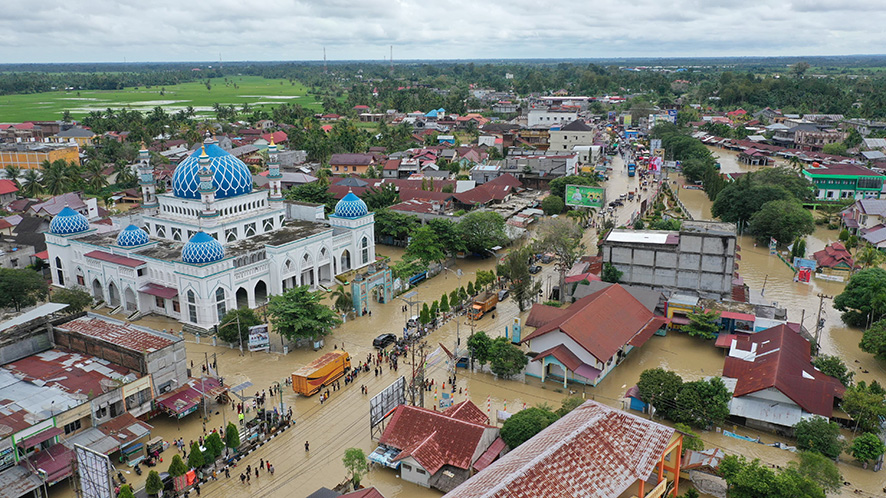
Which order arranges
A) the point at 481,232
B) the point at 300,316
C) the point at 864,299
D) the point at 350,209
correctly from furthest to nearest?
the point at 481,232 → the point at 350,209 → the point at 864,299 → the point at 300,316

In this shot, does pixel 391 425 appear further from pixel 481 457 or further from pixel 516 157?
pixel 516 157

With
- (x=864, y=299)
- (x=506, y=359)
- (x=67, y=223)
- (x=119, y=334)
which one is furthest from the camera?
(x=67, y=223)

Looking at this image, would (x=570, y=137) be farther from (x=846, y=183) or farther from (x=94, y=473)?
(x=94, y=473)

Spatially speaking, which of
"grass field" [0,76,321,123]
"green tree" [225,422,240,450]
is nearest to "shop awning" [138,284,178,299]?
"green tree" [225,422,240,450]

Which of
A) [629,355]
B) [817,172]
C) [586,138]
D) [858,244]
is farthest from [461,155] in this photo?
[629,355]

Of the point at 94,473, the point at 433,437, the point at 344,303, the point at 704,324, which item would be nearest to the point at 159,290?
the point at 344,303

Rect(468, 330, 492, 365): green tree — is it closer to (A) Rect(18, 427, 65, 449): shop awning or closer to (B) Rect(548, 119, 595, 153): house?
(A) Rect(18, 427, 65, 449): shop awning

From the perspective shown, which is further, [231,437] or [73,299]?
[73,299]
